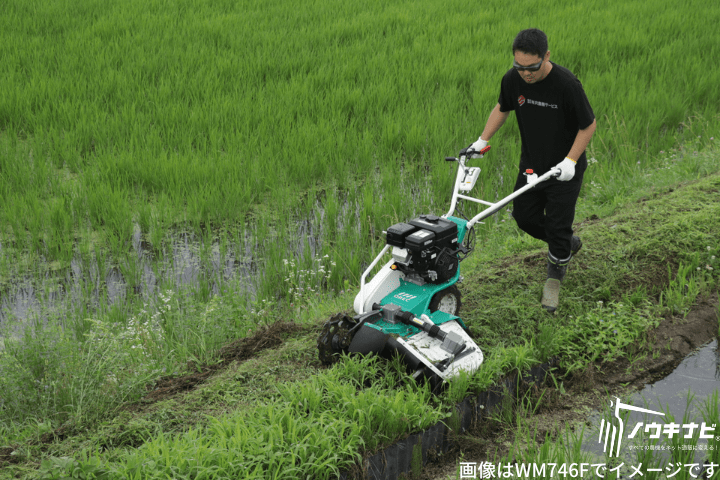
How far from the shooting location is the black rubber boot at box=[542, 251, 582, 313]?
3.56 metres

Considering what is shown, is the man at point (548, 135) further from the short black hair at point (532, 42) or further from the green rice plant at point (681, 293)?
the green rice plant at point (681, 293)

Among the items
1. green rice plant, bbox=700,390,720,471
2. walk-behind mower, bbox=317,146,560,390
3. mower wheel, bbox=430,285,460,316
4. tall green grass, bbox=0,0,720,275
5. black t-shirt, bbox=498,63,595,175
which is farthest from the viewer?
tall green grass, bbox=0,0,720,275

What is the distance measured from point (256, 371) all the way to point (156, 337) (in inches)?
30.9

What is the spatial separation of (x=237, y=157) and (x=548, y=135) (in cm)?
301

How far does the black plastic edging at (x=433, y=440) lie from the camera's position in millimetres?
2395

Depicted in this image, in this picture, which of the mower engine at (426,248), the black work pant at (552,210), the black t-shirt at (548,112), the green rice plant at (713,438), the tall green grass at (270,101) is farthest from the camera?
the tall green grass at (270,101)

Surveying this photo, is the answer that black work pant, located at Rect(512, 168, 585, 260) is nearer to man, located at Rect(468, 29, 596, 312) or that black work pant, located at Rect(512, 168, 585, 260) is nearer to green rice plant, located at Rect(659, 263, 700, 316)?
man, located at Rect(468, 29, 596, 312)

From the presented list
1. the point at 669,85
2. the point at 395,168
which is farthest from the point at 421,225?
the point at 669,85

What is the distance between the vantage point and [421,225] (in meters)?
2.96

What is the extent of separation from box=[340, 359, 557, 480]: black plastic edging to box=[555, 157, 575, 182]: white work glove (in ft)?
3.41

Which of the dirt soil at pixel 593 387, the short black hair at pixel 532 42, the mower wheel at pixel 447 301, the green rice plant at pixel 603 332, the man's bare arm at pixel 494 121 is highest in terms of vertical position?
the short black hair at pixel 532 42

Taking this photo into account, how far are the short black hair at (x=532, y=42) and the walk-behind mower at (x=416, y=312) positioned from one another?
0.63 m

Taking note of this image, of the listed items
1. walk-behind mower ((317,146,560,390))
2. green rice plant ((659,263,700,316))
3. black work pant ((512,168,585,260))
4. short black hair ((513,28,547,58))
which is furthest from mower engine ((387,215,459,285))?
green rice plant ((659,263,700,316))

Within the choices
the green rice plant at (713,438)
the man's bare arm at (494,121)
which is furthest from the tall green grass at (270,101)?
the green rice plant at (713,438)
